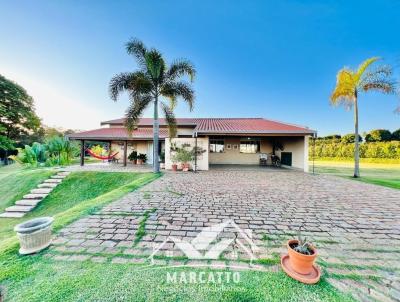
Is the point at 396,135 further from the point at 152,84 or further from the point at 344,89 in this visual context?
the point at 152,84

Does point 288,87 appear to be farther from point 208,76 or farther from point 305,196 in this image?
point 305,196

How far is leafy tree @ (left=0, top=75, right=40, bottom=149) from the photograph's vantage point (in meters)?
Result: 20.9

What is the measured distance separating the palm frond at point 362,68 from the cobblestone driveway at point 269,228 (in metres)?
7.38

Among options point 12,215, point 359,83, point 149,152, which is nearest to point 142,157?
point 149,152

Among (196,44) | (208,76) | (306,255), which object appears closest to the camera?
(306,255)

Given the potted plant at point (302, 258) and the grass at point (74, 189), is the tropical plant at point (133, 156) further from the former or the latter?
the potted plant at point (302, 258)

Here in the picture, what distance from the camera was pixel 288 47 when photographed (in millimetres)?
12562

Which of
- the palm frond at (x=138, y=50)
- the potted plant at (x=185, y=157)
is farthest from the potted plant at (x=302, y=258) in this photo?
the palm frond at (x=138, y=50)

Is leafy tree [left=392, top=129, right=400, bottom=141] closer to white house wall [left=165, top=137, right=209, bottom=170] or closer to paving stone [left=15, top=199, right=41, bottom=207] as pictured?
white house wall [left=165, top=137, right=209, bottom=170]

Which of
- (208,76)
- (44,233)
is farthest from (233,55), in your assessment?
(44,233)

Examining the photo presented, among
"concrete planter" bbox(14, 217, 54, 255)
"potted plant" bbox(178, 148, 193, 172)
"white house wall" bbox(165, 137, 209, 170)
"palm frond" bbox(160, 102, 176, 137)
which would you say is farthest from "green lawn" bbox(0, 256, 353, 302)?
"white house wall" bbox(165, 137, 209, 170)

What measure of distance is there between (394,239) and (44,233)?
6.13m

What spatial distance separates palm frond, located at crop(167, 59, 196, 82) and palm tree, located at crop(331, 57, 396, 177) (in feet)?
29.3

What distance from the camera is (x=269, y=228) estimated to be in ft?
10.5
